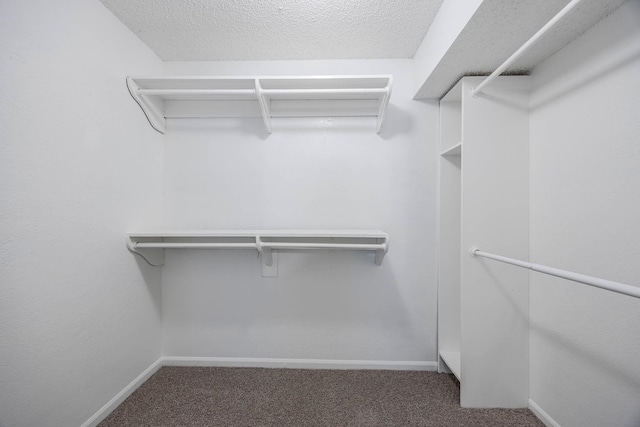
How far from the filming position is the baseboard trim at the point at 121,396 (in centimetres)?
113

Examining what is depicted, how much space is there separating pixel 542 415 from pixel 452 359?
0.42 m

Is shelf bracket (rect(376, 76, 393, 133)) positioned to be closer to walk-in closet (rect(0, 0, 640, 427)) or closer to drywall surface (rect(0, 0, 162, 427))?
walk-in closet (rect(0, 0, 640, 427))

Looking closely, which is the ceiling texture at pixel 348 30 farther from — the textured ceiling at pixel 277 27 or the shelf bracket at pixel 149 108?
the shelf bracket at pixel 149 108

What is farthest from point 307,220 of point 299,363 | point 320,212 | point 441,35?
point 441,35

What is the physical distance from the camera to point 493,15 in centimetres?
90

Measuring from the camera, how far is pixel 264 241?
1.48 metres

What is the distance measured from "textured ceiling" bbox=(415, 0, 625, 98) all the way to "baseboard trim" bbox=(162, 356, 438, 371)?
5.92ft

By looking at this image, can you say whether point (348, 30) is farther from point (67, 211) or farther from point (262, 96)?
point (67, 211)

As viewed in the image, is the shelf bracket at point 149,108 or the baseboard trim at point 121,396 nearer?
the baseboard trim at point 121,396

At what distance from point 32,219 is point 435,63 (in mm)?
1933

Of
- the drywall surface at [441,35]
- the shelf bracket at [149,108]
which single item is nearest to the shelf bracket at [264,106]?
the shelf bracket at [149,108]

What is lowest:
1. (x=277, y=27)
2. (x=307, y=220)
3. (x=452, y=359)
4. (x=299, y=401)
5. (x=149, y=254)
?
(x=299, y=401)

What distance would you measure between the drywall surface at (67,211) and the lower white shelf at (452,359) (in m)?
1.87

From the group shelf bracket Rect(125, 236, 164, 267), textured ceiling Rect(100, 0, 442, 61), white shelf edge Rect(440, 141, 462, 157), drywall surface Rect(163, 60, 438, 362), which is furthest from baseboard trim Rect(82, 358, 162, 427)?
white shelf edge Rect(440, 141, 462, 157)
